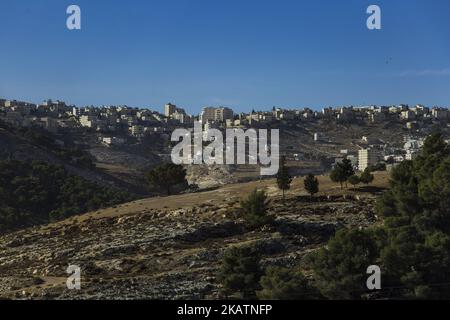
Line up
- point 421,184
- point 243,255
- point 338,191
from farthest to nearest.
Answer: point 338,191 < point 421,184 < point 243,255

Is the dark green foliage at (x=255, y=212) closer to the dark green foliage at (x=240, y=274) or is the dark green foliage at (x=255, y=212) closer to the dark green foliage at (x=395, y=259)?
the dark green foliage at (x=395, y=259)

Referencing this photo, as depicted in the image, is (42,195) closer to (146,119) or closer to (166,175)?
(166,175)

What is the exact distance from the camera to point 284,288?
17484 millimetres

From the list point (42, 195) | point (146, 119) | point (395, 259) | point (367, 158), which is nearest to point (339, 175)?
point (395, 259)

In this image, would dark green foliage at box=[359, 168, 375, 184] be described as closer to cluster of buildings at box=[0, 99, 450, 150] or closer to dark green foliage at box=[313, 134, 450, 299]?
dark green foliage at box=[313, 134, 450, 299]

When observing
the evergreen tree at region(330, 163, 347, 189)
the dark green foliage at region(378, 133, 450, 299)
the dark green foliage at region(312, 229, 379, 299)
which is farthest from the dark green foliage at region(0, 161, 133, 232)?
the dark green foliage at region(312, 229, 379, 299)

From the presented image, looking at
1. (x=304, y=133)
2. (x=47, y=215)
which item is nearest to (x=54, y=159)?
(x=47, y=215)

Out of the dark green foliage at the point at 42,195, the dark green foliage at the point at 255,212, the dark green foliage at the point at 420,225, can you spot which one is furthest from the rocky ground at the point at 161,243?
the dark green foliage at the point at 42,195

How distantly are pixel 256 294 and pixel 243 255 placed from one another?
256cm

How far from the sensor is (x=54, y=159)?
8662 centimetres

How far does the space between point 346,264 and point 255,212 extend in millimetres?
13989

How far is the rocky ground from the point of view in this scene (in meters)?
23.6

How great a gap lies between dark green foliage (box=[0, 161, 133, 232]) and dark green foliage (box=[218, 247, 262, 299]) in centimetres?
3574

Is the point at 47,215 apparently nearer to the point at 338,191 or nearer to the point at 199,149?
the point at 338,191
